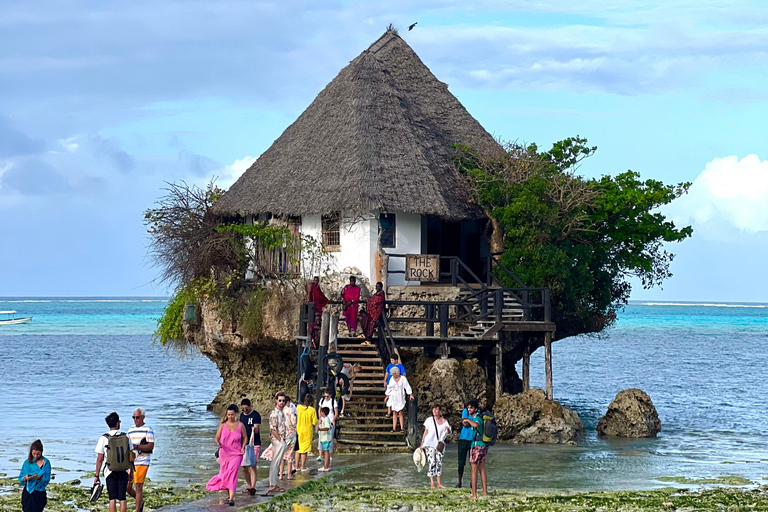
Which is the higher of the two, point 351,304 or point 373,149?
point 373,149

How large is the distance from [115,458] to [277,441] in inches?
151

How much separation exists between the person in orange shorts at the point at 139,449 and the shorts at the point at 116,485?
20.5 inches

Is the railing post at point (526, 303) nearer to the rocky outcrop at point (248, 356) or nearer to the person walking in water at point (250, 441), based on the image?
the rocky outcrop at point (248, 356)

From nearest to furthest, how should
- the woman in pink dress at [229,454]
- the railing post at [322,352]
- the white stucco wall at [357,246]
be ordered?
the woman in pink dress at [229,454]
the railing post at [322,352]
the white stucco wall at [357,246]

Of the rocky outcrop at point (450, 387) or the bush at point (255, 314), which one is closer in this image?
the rocky outcrop at point (450, 387)

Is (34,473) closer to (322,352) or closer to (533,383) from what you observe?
(322,352)

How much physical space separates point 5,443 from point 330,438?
35.1ft

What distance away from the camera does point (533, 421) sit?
25734 mm

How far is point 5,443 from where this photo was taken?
26016 millimetres

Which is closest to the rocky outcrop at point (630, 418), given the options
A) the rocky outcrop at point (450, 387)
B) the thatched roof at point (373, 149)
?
the rocky outcrop at point (450, 387)

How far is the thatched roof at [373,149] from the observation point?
28.7 metres

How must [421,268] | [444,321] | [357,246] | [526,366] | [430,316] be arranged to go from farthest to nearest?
[357,246] → [526,366] → [421,268] → [430,316] → [444,321]

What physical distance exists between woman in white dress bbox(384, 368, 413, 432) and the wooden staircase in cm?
40

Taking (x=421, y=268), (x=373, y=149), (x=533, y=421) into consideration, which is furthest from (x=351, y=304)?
(x=373, y=149)
